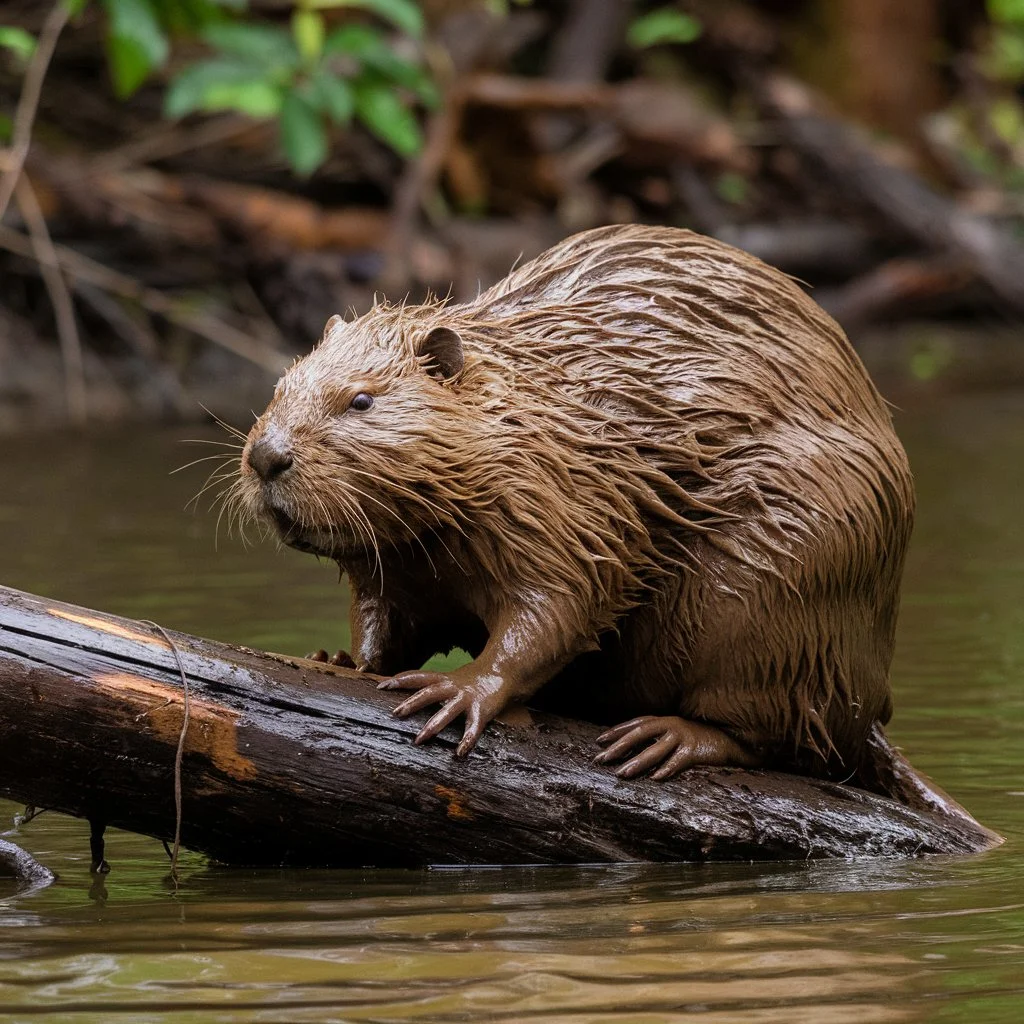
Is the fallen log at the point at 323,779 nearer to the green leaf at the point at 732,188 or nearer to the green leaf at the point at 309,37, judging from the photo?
the green leaf at the point at 309,37

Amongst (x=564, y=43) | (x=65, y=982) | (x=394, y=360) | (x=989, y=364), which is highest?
(x=564, y=43)

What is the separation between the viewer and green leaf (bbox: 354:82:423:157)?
10.5m

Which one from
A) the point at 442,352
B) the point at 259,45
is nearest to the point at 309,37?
the point at 259,45

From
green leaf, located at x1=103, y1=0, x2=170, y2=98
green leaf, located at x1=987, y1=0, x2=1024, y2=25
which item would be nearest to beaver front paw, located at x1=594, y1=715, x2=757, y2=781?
green leaf, located at x1=103, y1=0, x2=170, y2=98

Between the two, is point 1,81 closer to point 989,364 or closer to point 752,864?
point 989,364

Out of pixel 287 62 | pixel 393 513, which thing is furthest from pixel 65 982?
pixel 287 62

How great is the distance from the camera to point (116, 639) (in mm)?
4215

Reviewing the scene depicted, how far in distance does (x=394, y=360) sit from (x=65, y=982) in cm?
177

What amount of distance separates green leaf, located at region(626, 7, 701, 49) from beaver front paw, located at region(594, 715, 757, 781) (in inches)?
556

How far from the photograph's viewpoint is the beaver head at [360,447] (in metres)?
4.35

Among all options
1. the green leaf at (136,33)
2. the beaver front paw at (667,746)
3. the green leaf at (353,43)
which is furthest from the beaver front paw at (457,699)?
the green leaf at (353,43)

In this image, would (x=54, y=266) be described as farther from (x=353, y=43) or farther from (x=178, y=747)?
(x=178, y=747)

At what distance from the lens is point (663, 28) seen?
1778 centimetres

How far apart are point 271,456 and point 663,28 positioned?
1432 centimetres
